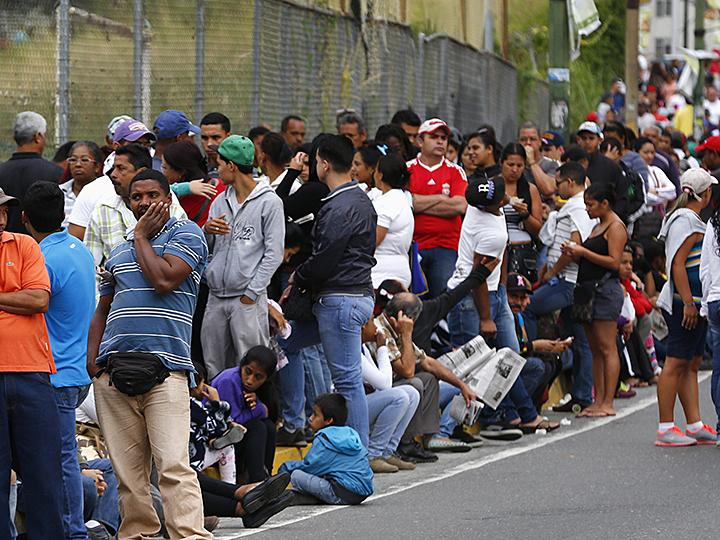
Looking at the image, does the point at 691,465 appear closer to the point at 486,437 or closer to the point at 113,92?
the point at 486,437

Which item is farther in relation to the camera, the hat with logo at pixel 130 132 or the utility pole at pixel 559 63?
the utility pole at pixel 559 63

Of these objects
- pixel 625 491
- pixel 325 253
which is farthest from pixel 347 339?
pixel 625 491

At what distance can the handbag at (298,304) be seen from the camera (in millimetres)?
11328

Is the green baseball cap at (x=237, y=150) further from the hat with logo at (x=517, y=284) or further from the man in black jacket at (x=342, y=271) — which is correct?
the hat with logo at (x=517, y=284)

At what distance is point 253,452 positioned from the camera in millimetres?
10289

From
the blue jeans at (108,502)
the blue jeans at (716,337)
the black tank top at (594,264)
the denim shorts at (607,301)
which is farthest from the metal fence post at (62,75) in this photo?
the blue jeans at (716,337)

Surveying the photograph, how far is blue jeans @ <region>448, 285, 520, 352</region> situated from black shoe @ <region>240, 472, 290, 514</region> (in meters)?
4.32

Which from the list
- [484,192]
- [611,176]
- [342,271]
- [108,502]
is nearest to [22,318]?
[108,502]

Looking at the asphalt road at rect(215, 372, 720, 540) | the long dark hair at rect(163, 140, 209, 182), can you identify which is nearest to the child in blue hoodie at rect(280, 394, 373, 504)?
the asphalt road at rect(215, 372, 720, 540)

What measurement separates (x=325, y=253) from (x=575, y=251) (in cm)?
392

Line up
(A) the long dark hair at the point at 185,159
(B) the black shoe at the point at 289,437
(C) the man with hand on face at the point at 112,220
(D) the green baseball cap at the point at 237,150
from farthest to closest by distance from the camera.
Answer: (B) the black shoe at the point at 289,437 → (A) the long dark hair at the point at 185,159 → (D) the green baseball cap at the point at 237,150 → (C) the man with hand on face at the point at 112,220

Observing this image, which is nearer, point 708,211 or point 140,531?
point 140,531

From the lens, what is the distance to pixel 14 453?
25.9 ft

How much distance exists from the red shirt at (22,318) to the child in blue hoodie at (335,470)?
108 inches
